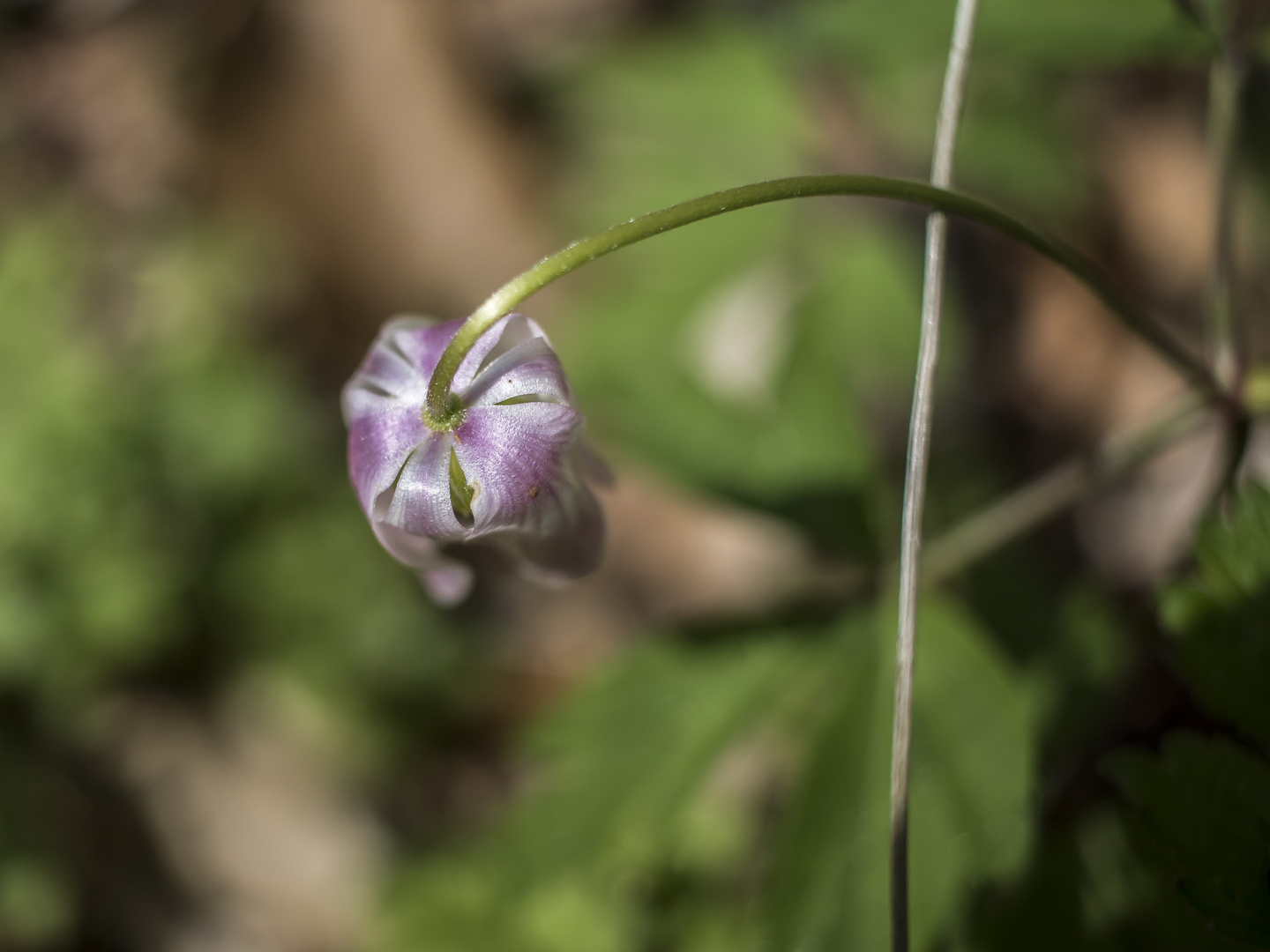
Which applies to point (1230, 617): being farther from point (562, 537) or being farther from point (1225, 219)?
point (562, 537)

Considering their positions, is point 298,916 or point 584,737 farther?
point 298,916

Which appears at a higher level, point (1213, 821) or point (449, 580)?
point (449, 580)

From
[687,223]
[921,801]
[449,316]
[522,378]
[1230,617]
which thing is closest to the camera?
[687,223]

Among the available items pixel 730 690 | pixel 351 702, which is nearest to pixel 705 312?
pixel 351 702

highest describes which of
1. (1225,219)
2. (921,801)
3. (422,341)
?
(1225,219)

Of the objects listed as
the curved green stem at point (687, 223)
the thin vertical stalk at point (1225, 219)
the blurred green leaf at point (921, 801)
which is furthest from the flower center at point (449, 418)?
→ the thin vertical stalk at point (1225, 219)

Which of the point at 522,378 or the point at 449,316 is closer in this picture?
the point at 522,378

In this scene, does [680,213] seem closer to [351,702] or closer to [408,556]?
[408,556]

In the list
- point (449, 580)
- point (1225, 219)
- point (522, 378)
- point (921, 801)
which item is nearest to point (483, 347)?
point (522, 378)
